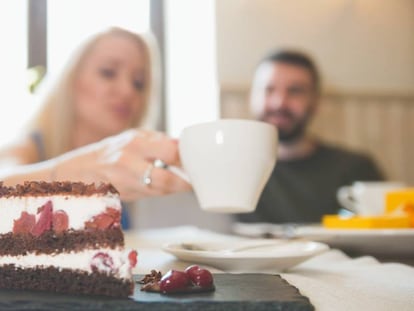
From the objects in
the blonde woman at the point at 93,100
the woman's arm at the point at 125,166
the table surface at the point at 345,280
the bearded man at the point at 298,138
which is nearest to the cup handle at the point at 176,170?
the woman's arm at the point at 125,166

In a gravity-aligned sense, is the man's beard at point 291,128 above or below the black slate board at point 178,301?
below

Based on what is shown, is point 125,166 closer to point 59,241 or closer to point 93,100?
point 59,241

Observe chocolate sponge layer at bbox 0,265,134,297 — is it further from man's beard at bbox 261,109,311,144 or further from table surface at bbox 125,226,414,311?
man's beard at bbox 261,109,311,144

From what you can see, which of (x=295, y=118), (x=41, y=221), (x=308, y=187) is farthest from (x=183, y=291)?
(x=295, y=118)

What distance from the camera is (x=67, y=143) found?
1904mm

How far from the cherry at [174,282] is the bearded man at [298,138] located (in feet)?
6.80

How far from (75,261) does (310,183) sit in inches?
83.1

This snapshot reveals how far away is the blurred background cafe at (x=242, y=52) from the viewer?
2881 mm

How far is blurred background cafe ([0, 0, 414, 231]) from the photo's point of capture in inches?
113

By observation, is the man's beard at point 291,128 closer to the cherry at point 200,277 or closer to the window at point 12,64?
the window at point 12,64

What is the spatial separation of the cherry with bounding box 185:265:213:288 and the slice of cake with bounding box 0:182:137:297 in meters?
0.06

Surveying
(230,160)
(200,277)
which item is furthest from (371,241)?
(200,277)

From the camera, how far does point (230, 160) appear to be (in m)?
0.63

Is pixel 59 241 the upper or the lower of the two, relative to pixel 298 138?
upper
